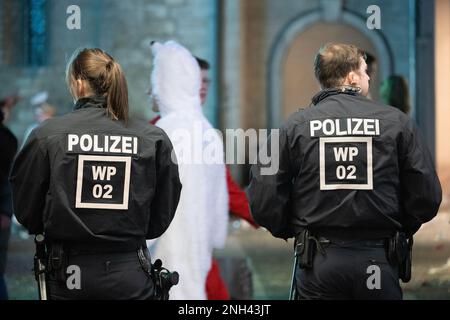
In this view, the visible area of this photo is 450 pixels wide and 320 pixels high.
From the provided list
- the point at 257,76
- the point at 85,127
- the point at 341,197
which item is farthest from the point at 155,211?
the point at 257,76

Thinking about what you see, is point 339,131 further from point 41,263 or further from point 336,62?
point 41,263

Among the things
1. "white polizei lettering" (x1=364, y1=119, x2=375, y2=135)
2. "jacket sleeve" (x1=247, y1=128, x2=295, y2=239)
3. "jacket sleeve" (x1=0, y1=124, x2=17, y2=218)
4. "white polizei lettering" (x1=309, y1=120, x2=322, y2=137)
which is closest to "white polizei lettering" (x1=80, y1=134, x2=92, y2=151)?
"jacket sleeve" (x1=247, y1=128, x2=295, y2=239)

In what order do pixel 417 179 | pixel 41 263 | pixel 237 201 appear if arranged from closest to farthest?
pixel 41 263 → pixel 417 179 → pixel 237 201

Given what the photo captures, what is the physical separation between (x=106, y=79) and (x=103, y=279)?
812 millimetres

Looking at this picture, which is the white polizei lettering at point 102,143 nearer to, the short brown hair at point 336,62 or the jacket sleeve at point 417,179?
the short brown hair at point 336,62

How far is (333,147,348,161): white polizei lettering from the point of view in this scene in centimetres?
452

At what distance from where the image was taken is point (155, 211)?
15.0ft

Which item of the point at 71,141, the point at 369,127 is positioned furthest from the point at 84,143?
the point at 369,127

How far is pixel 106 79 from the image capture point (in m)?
4.45

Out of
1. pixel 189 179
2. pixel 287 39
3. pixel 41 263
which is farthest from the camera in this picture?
pixel 287 39

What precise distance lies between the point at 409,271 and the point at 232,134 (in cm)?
1387

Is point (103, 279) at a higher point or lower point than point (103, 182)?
lower

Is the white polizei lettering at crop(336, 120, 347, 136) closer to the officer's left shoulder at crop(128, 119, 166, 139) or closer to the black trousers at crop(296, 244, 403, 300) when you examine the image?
the black trousers at crop(296, 244, 403, 300)

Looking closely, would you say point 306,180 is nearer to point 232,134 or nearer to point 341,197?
point 341,197
